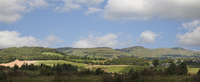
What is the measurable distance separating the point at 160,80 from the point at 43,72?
37.1m

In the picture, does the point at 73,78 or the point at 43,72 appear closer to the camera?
the point at 73,78

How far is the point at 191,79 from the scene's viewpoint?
156 feet

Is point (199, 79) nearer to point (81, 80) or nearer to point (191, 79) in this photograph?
point (191, 79)

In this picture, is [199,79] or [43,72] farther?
[43,72]

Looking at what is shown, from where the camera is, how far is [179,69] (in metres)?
79.1

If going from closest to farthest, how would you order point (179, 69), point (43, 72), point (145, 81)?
point (145, 81), point (43, 72), point (179, 69)

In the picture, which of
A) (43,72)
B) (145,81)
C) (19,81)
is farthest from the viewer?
(43,72)

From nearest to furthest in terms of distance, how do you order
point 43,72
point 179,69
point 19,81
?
1. point 19,81
2. point 43,72
3. point 179,69

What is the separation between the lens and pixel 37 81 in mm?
43938

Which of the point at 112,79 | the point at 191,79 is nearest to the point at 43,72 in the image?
the point at 112,79

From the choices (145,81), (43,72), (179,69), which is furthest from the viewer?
(179,69)

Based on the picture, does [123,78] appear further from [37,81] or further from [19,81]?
[19,81]

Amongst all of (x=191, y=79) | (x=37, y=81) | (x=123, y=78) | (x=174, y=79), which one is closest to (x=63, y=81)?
(x=37, y=81)

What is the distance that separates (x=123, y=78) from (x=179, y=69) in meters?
44.1
